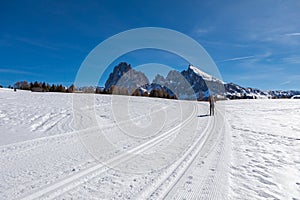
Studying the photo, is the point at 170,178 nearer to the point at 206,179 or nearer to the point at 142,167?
the point at 206,179

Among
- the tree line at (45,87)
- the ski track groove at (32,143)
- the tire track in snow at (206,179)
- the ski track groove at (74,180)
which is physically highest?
the tree line at (45,87)

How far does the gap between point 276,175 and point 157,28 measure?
439 inches

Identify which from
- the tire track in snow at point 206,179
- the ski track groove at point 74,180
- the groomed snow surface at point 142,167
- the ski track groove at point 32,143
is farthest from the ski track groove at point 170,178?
the ski track groove at point 32,143

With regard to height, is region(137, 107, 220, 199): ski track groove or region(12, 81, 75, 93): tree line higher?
region(12, 81, 75, 93): tree line

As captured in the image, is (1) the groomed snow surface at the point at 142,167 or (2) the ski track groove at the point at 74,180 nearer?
(2) the ski track groove at the point at 74,180

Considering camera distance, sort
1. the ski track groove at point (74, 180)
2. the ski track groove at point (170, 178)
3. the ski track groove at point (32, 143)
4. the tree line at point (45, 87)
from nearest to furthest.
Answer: the ski track groove at point (74, 180)
the ski track groove at point (170, 178)
the ski track groove at point (32, 143)
the tree line at point (45, 87)

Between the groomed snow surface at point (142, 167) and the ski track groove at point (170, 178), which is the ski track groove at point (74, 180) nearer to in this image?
the groomed snow surface at point (142, 167)

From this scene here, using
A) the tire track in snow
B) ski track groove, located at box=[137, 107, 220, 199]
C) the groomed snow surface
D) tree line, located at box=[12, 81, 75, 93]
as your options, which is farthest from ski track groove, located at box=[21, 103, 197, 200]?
tree line, located at box=[12, 81, 75, 93]

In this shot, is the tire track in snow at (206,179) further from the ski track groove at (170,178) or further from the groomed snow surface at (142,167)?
the ski track groove at (170,178)

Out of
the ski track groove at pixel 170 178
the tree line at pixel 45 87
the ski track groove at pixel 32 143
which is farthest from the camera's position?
the tree line at pixel 45 87

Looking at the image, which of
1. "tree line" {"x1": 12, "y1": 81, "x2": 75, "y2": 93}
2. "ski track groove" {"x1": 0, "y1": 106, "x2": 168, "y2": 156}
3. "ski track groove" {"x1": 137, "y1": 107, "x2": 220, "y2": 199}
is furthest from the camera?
"tree line" {"x1": 12, "y1": 81, "x2": 75, "y2": 93}

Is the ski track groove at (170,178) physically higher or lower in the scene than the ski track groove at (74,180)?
lower

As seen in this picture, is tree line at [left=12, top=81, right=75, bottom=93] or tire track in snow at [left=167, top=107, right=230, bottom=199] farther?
tree line at [left=12, top=81, right=75, bottom=93]

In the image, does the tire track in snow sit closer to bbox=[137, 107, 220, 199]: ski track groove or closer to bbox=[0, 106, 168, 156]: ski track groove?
bbox=[137, 107, 220, 199]: ski track groove
